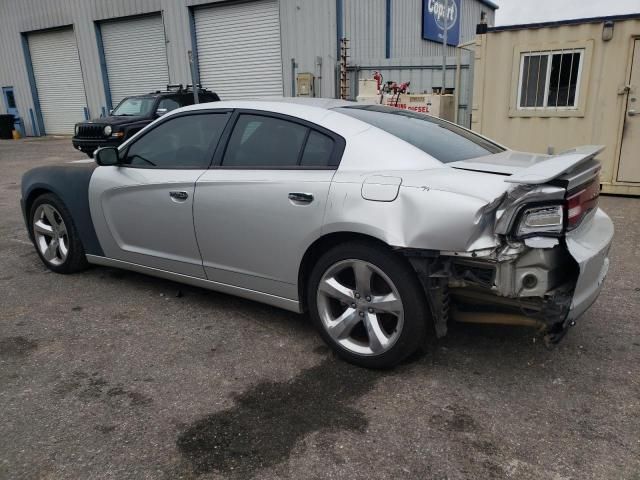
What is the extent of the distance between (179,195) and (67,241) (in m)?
1.68

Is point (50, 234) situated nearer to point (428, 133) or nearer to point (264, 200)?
point (264, 200)

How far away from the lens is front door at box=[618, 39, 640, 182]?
7.43 m

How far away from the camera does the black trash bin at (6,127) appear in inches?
918

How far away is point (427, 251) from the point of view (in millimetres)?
2645

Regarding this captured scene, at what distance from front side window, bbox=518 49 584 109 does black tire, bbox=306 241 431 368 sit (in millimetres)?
6526

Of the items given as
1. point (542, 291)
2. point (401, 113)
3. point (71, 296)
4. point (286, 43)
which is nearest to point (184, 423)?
point (542, 291)

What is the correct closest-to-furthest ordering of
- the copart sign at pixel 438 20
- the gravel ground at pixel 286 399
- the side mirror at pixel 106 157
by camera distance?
the gravel ground at pixel 286 399 < the side mirror at pixel 106 157 < the copart sign at pixel 438 20

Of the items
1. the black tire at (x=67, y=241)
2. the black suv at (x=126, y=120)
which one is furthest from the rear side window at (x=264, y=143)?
the black suv at (x=126, y=120)

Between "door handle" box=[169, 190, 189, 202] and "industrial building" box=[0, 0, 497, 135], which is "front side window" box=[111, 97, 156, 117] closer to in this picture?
"industrial building" box=[0, 0, 497, 135]

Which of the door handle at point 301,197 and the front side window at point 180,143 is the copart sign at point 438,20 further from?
the door handle at point 301,197

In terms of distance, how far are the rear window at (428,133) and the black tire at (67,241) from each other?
8.80ft

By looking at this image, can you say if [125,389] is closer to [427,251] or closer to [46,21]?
[427,251]

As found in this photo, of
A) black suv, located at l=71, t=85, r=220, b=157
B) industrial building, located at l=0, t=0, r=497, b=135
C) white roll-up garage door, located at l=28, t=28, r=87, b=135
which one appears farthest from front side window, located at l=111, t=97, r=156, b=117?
white roll-up garage door, located at l=28, t=28, r=87, b=135

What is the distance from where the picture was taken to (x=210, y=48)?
669 inches
